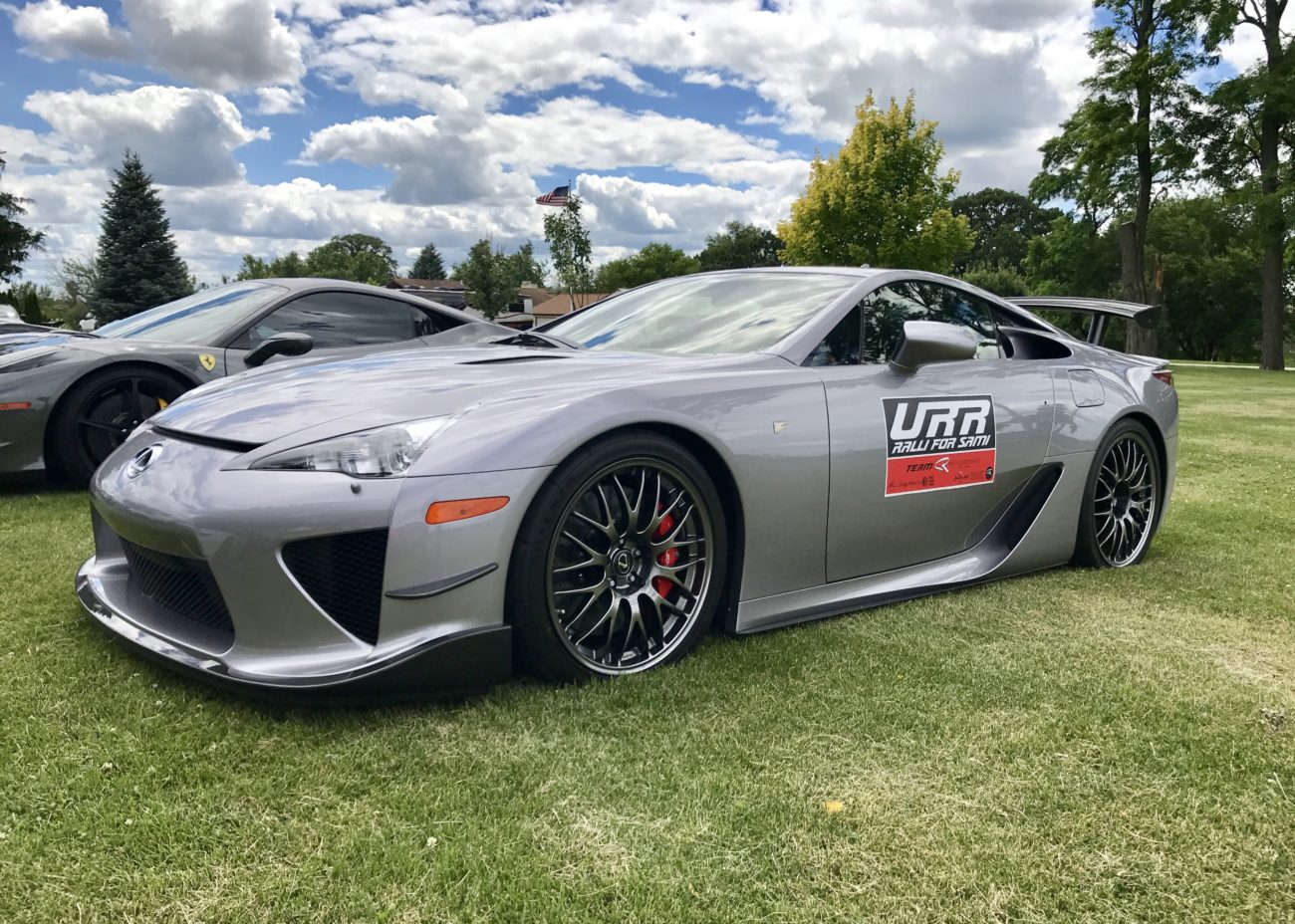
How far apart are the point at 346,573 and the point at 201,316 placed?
415cm

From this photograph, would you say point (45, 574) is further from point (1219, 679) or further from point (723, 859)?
point (1219, 679)

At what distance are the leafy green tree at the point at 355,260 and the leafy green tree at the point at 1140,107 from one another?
57638mm

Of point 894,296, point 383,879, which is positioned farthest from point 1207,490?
Answer: point 383,879

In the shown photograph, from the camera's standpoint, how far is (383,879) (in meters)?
1.65

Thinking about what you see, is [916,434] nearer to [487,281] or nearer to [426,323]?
[426,323]

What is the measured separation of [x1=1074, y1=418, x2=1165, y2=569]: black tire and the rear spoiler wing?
492mm

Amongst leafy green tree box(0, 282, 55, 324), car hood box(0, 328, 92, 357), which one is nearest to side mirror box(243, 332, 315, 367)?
car hood box(0, 328, 92, 357)

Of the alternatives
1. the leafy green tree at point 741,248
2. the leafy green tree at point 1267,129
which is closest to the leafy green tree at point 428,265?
the leafy green tree at point 741,248

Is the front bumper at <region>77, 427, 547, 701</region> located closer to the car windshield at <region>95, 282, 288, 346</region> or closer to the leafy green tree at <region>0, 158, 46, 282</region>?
the car windshield at <region>95, 282, 288, 346</region>

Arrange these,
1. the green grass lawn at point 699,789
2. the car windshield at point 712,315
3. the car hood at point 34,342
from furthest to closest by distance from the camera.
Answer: the car hood at point 34,342, the car windshield at point 712,315, the green grass lawn at point 699,789

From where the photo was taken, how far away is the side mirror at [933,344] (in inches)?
120

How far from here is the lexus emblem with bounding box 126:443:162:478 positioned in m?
2.53

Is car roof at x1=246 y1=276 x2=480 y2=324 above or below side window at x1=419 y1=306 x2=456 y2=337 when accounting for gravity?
above

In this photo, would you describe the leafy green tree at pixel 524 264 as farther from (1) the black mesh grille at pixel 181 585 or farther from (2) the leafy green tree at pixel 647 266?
(1) the black mesh grille at pixel 181 585
